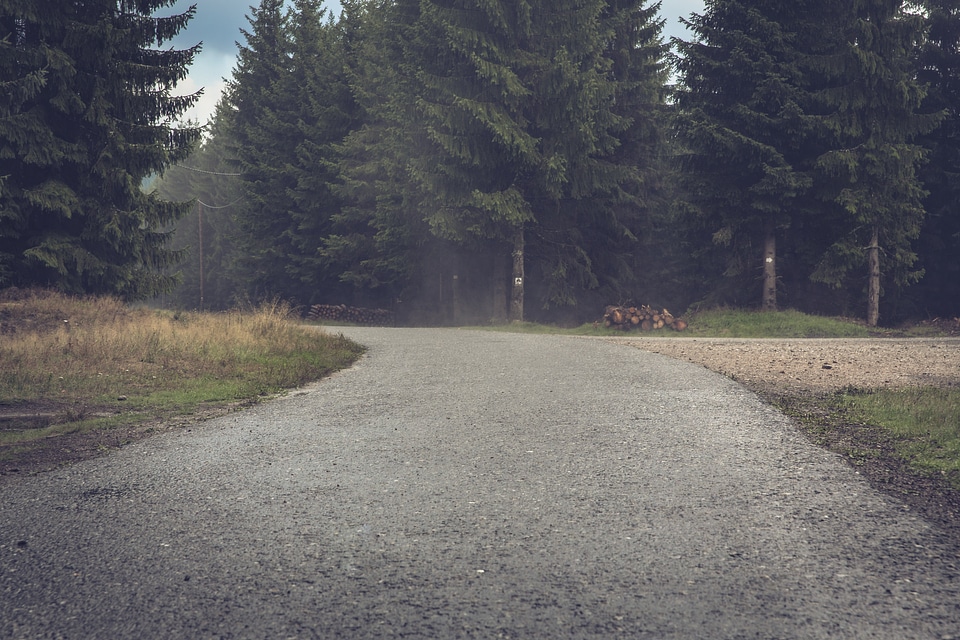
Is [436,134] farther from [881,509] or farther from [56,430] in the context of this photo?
[881,509]

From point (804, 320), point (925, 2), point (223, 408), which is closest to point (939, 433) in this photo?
point (223, 408)

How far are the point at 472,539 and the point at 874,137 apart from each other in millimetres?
26006

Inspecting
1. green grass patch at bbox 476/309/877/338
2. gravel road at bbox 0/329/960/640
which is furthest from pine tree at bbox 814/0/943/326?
gravel road at bbox 0/329/960/640

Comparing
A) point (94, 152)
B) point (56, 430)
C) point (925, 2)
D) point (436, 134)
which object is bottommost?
point (56, 430)

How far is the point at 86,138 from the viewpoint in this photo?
19.6 meters

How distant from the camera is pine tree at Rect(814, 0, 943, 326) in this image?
986 inches

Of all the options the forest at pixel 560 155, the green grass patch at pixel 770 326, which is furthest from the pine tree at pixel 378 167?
the green grass patch at pixel 770 326

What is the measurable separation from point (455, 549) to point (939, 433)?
5071 mm

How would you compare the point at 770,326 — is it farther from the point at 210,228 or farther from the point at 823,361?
the point at 210,228

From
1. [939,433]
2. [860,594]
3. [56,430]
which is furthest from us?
[56,430]

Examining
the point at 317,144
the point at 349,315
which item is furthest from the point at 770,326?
the point at 317,144

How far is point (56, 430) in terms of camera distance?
7.28 metres

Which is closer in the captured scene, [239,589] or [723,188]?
[239,589]

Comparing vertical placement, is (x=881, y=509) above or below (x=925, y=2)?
below
